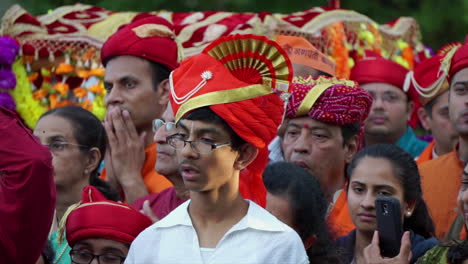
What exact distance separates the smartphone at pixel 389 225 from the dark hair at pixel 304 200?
343 millimetres

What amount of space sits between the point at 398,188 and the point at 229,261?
1.39 m

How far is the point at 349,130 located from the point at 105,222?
178 centimetres

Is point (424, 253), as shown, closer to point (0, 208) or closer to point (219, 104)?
point (219, 104)

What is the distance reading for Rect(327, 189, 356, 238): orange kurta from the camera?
598 centimetres

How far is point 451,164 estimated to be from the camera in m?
6.75

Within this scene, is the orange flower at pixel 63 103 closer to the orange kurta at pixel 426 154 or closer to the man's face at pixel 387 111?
the man's face at pixel 387 111

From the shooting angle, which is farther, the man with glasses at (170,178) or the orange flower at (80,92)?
the orange flower at (80,92)

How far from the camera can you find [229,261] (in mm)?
4355

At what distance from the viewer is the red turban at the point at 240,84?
4535 millimetres

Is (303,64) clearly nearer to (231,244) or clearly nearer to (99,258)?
(99,258)

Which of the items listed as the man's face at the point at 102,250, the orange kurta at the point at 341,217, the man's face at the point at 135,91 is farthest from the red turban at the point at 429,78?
the man's face at the point at 102,250

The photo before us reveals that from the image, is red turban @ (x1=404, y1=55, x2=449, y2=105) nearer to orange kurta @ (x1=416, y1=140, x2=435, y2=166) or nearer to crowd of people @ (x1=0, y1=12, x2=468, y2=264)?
crowd of people @ (x1=0, y1=12, x2=468, y2=264)

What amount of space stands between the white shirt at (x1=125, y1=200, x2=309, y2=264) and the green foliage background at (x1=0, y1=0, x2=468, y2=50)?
7280 millimetres

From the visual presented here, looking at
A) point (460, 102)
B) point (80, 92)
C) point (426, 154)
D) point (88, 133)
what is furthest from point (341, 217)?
point (80, 92)
